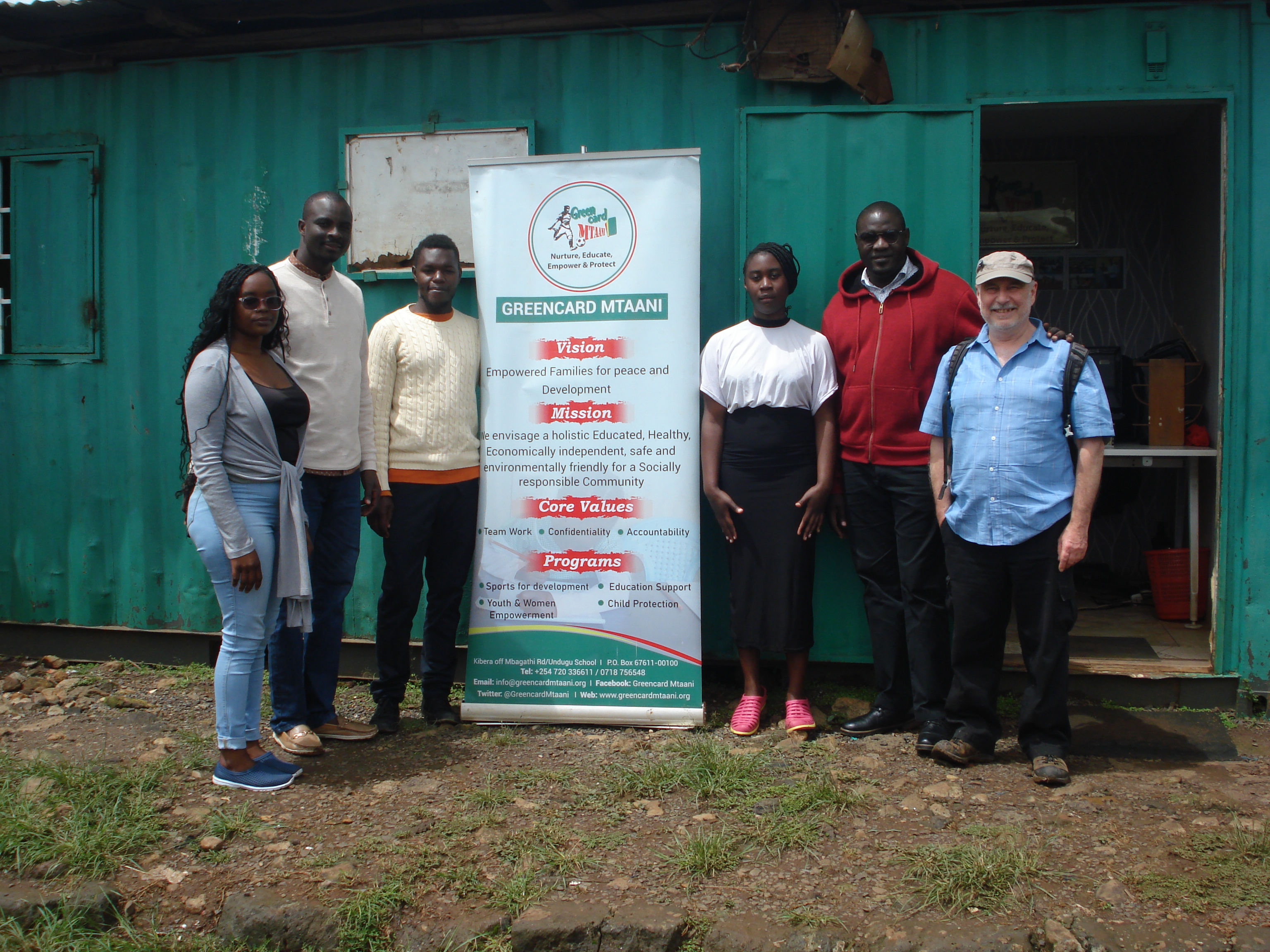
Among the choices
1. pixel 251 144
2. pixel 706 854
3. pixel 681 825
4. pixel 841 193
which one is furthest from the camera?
pixel 251 144

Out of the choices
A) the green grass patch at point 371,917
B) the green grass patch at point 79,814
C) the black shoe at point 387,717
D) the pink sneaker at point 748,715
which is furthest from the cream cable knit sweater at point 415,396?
the green grass patch at point 371,917

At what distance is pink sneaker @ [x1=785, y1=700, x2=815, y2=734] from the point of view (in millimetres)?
3996

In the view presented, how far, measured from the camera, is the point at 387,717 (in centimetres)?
412

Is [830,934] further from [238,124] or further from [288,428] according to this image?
[238,124]

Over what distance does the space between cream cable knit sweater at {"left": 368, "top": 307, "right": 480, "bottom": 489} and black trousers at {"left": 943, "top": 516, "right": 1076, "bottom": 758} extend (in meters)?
2.09

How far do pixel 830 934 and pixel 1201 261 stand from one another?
505 cm

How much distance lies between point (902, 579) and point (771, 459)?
74 cm

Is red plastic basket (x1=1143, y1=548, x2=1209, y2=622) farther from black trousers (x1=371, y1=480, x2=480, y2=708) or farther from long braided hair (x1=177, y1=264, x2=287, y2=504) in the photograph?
long braided hair (x1=177, y1=264, x2=287, y2=504)

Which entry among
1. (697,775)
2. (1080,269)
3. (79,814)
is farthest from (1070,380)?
(1080,269)

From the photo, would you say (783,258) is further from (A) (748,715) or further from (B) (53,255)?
(B) (53,255)

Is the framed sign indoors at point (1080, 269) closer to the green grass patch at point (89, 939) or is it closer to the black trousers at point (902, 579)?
the black trousers at point (902, 579)

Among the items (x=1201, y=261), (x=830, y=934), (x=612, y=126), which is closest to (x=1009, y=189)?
(x=1201, y=261)

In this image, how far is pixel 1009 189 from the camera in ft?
22.6

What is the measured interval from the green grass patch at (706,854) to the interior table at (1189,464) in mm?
3455
